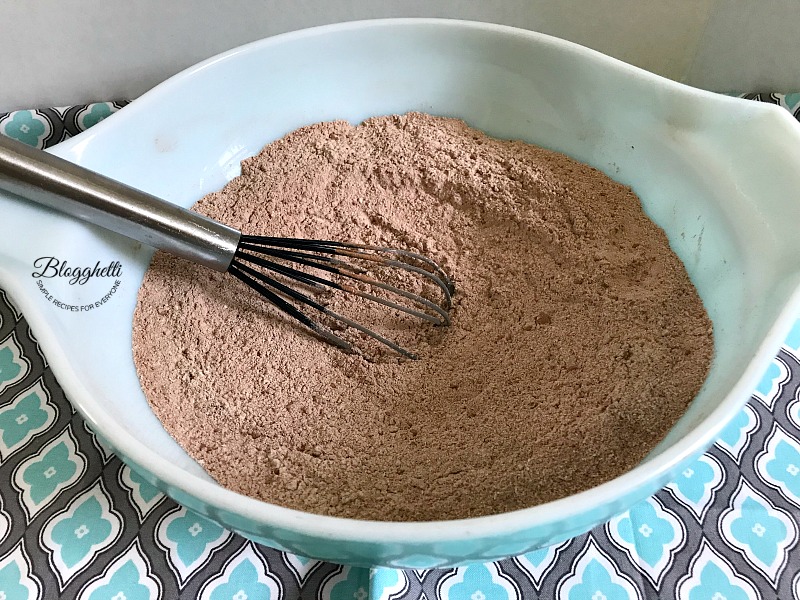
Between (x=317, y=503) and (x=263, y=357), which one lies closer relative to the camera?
Result: (x=317, y=503)

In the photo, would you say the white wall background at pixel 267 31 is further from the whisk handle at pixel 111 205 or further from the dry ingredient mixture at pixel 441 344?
the whisk handle at pixel 111 205

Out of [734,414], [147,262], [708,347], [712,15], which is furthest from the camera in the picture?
[712,15]

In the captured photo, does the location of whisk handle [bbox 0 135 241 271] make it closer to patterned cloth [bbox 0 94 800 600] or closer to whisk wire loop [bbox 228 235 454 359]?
whisk wire loop [bbox 228 235 454 359]

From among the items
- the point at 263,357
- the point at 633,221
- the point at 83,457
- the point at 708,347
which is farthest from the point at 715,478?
the point at 83,457

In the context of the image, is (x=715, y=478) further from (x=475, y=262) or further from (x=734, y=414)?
(x=475, y=262)

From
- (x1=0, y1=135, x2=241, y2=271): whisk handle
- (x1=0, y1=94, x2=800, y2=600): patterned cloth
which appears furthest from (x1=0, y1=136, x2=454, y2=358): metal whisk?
(x1=0, y1=94, x2=800, y2=600): patterned cloth

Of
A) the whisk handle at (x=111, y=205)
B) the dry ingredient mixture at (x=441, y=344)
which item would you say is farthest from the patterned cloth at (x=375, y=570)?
the whisk handle at (x=111, y=205)

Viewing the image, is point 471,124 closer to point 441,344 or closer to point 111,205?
point 441,344

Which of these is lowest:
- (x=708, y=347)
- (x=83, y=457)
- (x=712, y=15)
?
(x=83, y=457)
